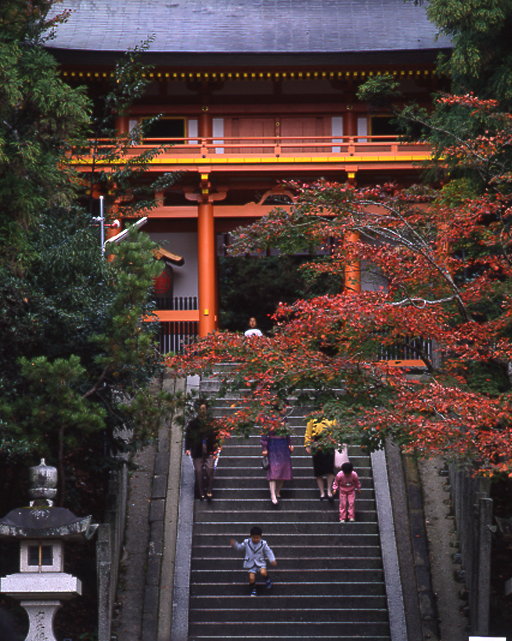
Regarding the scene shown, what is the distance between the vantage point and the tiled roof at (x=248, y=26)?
93.2 feet

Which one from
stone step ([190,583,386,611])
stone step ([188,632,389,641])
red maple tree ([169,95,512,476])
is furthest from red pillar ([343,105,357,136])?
stone step ([188,632,389,641])

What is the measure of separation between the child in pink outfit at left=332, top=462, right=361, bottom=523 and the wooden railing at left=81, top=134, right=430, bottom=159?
9.81m

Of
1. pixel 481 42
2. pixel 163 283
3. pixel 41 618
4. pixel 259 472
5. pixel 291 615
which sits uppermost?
pixel 481 42

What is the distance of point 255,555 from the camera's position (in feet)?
54.2

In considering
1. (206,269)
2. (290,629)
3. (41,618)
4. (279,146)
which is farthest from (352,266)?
(279,146)

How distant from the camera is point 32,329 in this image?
15758mm

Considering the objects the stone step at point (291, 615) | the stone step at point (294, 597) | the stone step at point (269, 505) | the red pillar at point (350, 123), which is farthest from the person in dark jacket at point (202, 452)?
the red pillar at point (350, 123)

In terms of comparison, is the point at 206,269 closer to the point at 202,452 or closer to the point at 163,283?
the point at 163,283

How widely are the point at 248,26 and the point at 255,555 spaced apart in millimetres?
16911

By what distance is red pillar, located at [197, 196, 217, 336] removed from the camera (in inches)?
1045

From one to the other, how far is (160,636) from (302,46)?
52.9ft

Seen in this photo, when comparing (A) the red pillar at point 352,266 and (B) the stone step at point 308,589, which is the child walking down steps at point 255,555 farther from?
(A) the red pillar at point 352,266

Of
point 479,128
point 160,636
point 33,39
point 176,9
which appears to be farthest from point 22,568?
point 176,9

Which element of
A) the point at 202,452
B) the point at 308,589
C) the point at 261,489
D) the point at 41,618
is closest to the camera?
the point at 41,618
